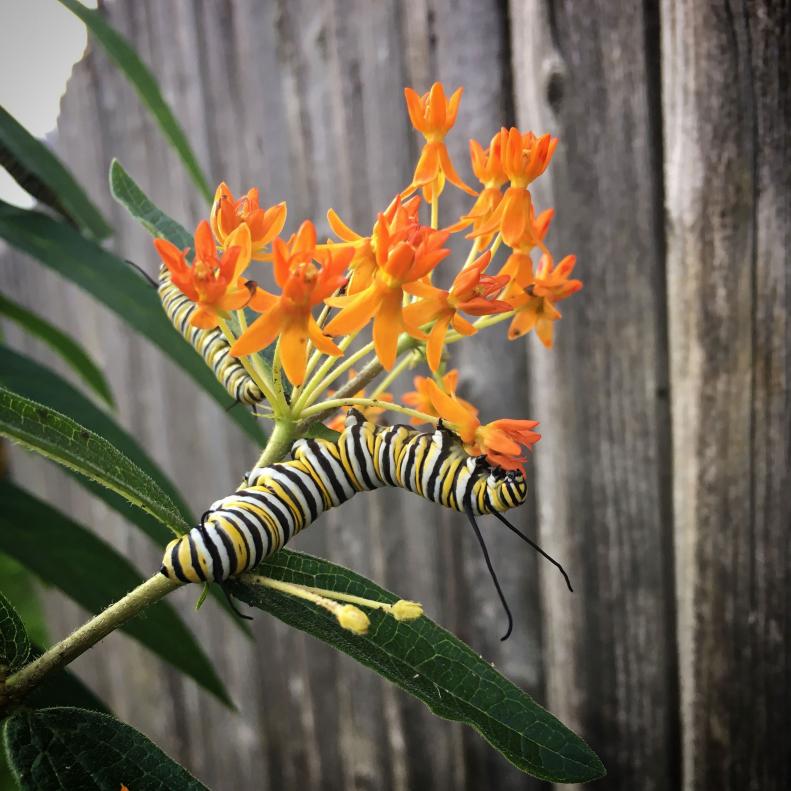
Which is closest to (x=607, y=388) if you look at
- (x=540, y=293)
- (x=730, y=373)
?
(x=730, y=373)

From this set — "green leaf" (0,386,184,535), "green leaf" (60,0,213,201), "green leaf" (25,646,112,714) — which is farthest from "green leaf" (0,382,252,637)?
"green leaf" (60,0,213,201)

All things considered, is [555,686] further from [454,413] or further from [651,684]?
[454,413]

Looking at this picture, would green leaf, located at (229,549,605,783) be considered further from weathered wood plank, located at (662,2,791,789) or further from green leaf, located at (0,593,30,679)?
weathered wood plank, located at (662,2,791,789)

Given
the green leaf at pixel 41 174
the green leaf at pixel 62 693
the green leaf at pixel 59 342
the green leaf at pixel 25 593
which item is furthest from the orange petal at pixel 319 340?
the green leaf at pixel 25 593

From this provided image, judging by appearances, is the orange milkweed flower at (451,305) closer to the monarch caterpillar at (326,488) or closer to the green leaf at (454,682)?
the monarch caterpillar at (326,488)

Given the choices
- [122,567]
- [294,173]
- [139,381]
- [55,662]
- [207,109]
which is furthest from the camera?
[139,381]

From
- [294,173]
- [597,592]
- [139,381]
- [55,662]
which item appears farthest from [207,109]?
[55,662]
